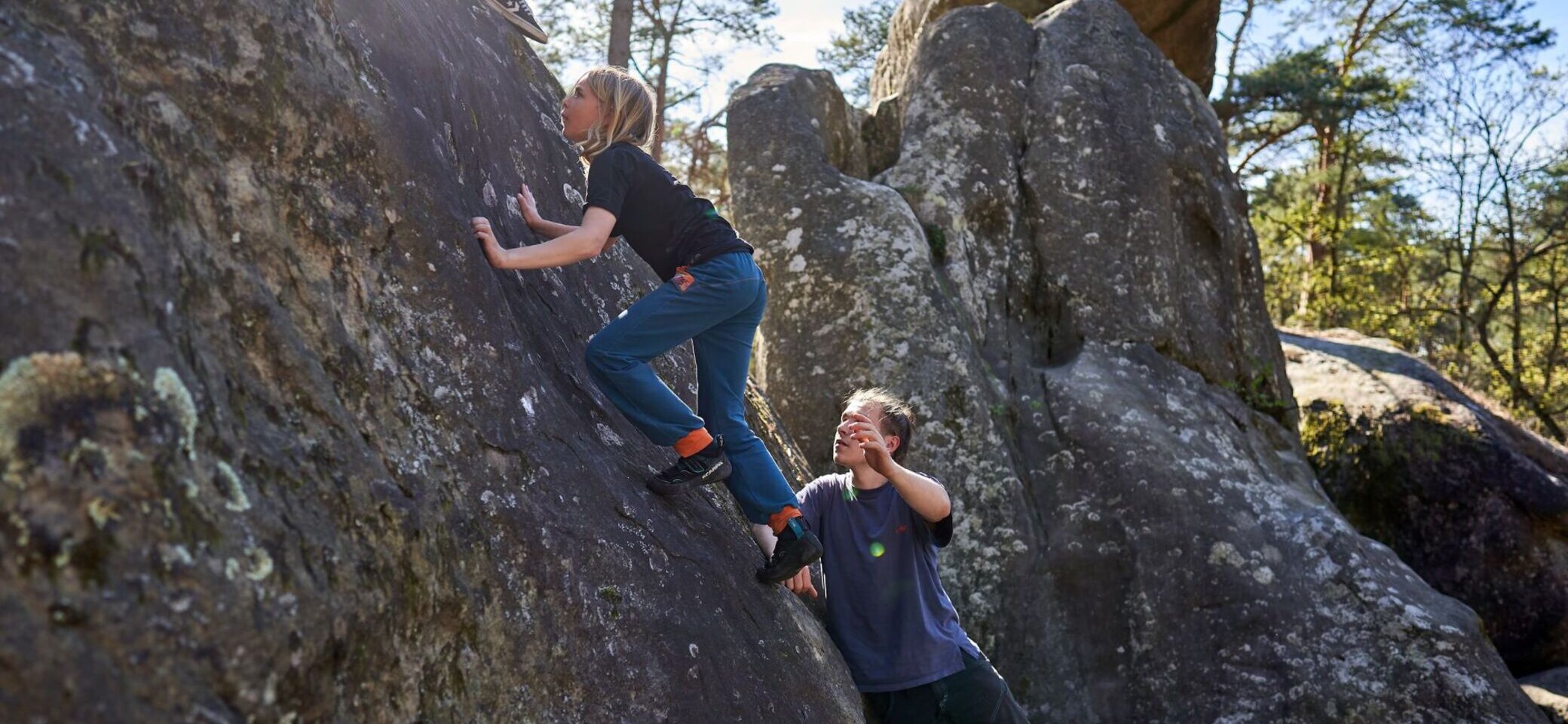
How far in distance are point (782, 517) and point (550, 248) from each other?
1388mm

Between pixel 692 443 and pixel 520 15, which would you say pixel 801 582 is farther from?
pixel 520 15

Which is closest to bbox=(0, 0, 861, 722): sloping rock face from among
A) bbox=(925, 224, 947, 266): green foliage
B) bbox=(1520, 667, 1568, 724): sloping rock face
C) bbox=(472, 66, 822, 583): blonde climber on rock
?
bbox=(472, 66, 822, 583): blonde climber on rock

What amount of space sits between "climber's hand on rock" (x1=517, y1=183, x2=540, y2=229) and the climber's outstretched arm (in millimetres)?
478

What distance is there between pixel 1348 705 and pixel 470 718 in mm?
5358

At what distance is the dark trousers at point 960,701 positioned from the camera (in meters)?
4.70

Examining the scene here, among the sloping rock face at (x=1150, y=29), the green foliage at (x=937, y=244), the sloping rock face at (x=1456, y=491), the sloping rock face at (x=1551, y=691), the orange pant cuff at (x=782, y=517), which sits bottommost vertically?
the sloping rock face at (x=1551, y=691)

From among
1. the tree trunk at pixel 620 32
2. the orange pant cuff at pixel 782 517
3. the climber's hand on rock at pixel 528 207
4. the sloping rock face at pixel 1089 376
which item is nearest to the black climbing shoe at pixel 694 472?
the orange pant cuff at pixel 782 517

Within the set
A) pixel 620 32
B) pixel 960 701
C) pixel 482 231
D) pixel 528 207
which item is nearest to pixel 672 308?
pixel 482 231

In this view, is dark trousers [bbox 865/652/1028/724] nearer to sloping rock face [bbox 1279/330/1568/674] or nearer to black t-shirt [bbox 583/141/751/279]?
black t-shirt [bbox 583/141/751/279]

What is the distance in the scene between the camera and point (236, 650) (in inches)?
97.7

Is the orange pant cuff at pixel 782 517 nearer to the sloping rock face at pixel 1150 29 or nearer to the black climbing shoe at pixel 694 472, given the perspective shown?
the black climbing shoe at pixel 694 472

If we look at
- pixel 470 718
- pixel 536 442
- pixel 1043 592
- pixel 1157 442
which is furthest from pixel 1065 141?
pixel 470 718

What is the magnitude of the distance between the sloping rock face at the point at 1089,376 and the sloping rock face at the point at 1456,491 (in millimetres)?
1302

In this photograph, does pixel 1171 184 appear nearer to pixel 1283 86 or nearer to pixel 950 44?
pixel 950 44
